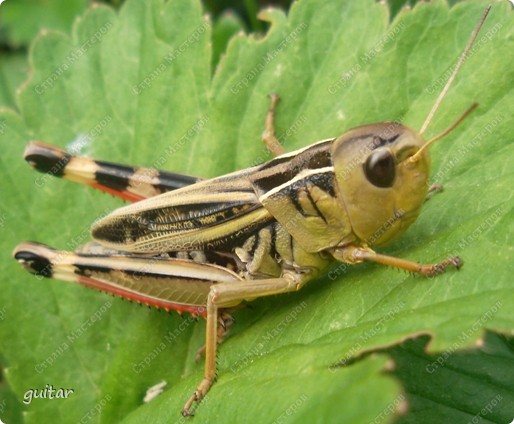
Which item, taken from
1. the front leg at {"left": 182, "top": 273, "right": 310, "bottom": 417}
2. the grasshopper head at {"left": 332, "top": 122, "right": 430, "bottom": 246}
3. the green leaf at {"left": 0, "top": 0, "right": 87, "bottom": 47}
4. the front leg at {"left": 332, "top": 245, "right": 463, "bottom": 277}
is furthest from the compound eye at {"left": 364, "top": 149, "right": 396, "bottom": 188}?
the green leaf at {"left": 0, "top": 0, "right": 87, "bottom": 47}

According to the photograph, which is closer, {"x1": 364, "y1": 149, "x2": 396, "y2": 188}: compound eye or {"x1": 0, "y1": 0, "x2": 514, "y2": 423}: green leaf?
{"x1": 0, "y1": 0, "x2": 514, "y2": 423}: green leaf

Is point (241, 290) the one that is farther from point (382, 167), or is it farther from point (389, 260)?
point (382, 167)

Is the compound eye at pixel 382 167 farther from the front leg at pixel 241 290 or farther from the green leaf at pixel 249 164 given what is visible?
the front leg at pixel 241 290

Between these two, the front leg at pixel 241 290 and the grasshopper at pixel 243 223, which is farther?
the front leg at pixel 241 290

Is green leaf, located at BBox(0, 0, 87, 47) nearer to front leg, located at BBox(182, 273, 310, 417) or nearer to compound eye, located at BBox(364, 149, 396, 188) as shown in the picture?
front leg, located at BBox(182, 273, 310, 417)

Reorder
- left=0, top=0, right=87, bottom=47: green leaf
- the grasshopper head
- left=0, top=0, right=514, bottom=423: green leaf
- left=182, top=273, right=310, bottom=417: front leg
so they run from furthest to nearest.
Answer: left=0, top=0, right=87, bottom=47: green leaf → left=182, top=273, right=310, bottom=417: front leg → the grasshopper head → left=0, top=0, right=514, bottom=423: green leaf

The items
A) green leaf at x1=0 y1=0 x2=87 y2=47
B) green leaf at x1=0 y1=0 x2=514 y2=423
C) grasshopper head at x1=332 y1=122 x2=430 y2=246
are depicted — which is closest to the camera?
green leaf at x1=0 y1=0 x2=514 y2=423

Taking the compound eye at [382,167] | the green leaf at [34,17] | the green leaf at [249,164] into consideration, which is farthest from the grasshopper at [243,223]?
the green leaf at [34,17]

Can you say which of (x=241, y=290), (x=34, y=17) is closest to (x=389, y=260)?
(x=241, y=290)
